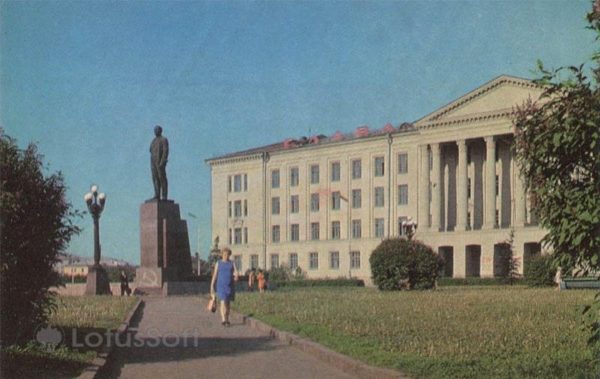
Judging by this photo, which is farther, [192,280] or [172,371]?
[192,280]

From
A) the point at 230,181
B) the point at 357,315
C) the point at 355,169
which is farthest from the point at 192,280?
the point at 230,181

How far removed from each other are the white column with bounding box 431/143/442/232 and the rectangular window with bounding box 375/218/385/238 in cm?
640

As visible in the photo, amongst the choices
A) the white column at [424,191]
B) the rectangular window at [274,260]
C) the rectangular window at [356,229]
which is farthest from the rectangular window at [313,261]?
the white column at [424,191]

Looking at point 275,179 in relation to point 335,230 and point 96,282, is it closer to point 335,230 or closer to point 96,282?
point 335,230

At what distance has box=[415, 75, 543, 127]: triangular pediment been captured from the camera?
7444 cm

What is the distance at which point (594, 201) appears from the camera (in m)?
8.32

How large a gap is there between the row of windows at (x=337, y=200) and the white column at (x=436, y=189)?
12.5ft

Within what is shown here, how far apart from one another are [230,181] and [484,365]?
90875mm

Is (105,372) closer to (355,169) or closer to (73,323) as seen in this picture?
(73,323)

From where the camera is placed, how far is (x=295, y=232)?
9681 cm

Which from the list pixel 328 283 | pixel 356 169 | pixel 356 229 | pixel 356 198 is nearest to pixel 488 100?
pixel 356 169

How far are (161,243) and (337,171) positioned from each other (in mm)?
53726

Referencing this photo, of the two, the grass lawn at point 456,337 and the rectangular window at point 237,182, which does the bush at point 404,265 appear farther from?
the rectangular window at point 237,182

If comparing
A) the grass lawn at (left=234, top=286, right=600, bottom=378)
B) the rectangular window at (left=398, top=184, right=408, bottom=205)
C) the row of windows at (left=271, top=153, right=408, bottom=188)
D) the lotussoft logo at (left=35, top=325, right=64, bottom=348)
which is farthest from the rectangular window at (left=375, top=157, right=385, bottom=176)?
the lotussoft logo at (left=35, top=325, right=64, bottom=348)
